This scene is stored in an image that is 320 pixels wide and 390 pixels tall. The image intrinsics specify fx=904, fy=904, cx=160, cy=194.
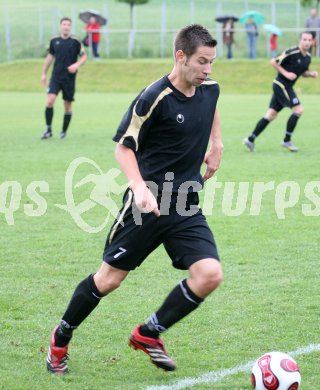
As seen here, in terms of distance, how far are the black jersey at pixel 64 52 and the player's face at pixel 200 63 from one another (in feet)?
42.7

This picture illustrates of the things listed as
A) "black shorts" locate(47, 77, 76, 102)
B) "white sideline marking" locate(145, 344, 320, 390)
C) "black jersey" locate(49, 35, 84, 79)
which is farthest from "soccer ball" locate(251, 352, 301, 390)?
"black jersey" locate(49, 35, 84, 79)

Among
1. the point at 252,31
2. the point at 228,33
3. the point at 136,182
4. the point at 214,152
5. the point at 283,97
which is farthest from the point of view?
the point at 228,33

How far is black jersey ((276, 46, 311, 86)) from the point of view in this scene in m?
15.4

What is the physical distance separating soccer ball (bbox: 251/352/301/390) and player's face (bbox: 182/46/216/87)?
1615mm

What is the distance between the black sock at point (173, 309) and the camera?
5.10 meters

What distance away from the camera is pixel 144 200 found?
487 centimetres

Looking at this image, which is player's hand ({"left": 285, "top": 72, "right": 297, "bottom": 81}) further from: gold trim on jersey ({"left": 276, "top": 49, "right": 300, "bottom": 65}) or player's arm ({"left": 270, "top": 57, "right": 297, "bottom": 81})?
gold trim on jersey ({"left": 276, "top": 49, "right": 300, "bottom": 65})

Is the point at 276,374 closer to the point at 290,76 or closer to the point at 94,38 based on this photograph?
the point at 290,76

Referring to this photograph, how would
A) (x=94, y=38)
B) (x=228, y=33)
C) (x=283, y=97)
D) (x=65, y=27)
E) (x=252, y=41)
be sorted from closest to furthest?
(x=283, y=97)
(x=65, y=27)
(x=252, y=41)
(x=228, y=33)
(x=94, y=38)

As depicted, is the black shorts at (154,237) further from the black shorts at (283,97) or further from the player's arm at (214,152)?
the black shorts at (283,97)

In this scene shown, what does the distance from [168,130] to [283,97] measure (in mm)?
10527

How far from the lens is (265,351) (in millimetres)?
5621

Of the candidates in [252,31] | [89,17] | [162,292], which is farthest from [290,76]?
[89,17]

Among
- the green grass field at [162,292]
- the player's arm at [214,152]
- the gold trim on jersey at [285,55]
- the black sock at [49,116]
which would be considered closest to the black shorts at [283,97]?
the gold trim on jersey at [285,55]
